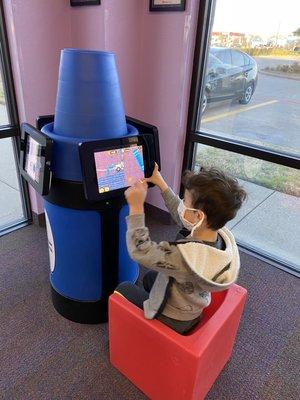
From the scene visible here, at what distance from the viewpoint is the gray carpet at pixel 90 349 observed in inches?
53.5

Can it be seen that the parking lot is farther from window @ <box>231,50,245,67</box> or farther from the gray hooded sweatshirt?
the gray hooded sweatshirt

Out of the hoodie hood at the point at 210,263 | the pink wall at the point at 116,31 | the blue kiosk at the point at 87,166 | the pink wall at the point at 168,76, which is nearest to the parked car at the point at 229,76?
the pink wall at the point at 168,76

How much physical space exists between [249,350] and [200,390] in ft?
1.53

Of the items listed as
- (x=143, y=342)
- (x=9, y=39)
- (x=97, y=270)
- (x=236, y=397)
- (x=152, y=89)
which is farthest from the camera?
(x=152, y=89)

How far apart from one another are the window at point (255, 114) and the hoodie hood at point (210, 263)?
1.15m

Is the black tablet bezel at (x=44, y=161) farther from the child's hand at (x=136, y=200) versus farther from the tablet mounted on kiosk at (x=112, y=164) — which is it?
the child's hand at (x=136, y=200)

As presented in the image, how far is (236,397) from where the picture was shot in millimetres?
1349

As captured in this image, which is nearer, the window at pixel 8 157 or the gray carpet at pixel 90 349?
the gray carpet at pixel 90 349

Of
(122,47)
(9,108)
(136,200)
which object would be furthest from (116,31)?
(136,200)

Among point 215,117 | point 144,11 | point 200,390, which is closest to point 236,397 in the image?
point 200,390

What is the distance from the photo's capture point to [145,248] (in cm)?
103

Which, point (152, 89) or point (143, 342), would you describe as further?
point (152, 89)

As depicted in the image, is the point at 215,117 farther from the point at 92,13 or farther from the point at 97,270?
the point at 97,270

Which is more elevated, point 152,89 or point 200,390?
point 152,89
